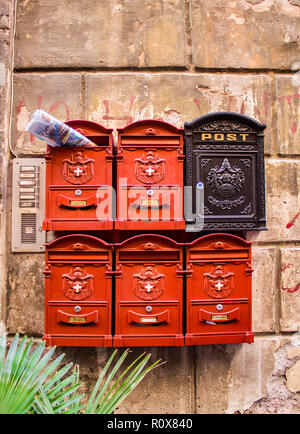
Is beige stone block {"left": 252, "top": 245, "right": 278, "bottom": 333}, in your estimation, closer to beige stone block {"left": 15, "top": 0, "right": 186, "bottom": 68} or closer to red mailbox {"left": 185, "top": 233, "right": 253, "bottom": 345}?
red mailbox {"left": 185, "top": 233, "right": 253, "bottom": 345}

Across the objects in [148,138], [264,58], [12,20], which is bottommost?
[148,138]

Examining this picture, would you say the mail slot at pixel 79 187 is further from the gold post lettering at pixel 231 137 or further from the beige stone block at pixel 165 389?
the beige stone block at pixel 165 389

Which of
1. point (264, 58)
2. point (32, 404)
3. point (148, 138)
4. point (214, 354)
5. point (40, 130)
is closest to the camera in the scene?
point (32, 404)

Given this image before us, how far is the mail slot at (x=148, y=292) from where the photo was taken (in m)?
2.38

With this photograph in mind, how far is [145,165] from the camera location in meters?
2.45

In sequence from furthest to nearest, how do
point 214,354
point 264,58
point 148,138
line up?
point 264,58 → point 214,354 → point 148,138

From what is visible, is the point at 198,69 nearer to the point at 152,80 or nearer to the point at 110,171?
the point at 152,80

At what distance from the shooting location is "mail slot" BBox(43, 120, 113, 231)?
2.43m

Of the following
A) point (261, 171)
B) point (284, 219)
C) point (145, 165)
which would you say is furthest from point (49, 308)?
point (284, 219)

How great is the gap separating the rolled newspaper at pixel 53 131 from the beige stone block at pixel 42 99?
2.17ft

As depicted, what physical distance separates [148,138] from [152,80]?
2.76 ft

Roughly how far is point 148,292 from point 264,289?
1.15 metres

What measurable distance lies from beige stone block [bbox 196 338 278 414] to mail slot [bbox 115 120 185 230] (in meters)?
1.24

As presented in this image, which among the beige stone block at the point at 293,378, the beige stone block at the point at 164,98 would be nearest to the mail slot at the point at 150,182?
the beige stone block at the point at 164,98
